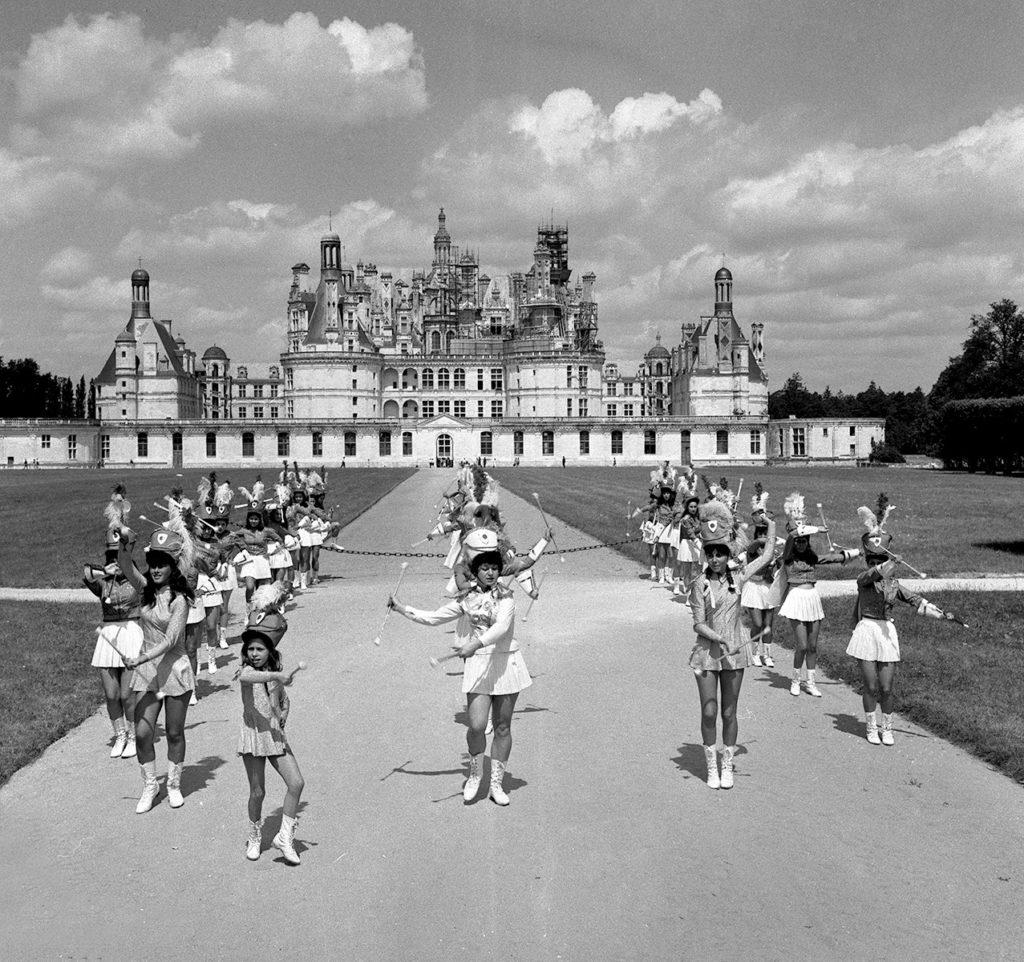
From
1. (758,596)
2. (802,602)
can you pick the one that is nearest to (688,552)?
(758,596)

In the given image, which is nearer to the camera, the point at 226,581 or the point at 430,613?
the point at 430,613

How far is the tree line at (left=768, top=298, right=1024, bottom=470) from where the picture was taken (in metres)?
73.6

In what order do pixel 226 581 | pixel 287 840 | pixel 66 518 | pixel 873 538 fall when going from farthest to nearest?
pixel 66 518
pixel 226 581
pixel 873 538
pixel 287 840

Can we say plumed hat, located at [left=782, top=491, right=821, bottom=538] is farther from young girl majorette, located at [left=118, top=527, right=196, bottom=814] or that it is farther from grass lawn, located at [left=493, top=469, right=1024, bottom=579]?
grass lawn, located at [left=493, top=469, right=1024, bottom=579]

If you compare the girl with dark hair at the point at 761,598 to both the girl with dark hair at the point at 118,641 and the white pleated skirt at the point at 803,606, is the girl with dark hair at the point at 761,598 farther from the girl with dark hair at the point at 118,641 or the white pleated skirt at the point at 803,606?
the girl with dark hair at the point at 118,641

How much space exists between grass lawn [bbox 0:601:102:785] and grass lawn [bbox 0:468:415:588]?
461 cm

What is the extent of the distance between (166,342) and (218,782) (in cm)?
11964

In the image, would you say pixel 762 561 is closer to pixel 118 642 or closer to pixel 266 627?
pixel 266 627

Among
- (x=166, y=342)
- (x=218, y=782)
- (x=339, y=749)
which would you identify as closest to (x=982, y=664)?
(x=339, y=749)

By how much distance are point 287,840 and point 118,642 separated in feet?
10.6

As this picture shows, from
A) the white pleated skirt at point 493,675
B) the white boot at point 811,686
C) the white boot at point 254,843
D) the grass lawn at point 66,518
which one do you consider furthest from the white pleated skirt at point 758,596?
the grass lawn at point 66,518

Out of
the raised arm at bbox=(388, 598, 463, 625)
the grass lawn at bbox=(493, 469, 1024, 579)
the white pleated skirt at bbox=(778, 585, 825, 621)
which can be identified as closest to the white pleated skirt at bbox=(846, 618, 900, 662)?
the white pleated skirt at bbox=(778, 585, 825, 621)

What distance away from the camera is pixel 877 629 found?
980 cm

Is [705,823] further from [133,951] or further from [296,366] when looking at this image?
[296,366]
